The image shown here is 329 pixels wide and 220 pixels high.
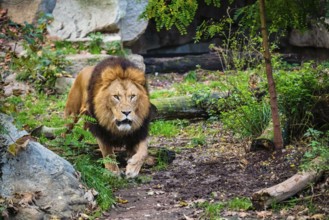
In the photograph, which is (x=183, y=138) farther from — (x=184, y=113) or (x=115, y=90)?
(x=115, y=90)

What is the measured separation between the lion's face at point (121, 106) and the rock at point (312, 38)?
6.90 m

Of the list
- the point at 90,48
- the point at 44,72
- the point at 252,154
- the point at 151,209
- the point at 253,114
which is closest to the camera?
the point at 151,209

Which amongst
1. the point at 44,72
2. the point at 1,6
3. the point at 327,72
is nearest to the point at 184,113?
the point at 327,72

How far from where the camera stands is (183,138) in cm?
954

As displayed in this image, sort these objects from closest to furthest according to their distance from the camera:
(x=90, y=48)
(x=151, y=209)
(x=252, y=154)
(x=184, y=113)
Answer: (x=151, y=209) → (x=252, y=154) → (x=184, y=113) → (x=90, y=48)

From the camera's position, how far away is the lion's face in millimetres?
7543

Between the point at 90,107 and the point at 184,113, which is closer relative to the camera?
the point at 90,107

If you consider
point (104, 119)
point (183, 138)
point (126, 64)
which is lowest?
point (183, 138)

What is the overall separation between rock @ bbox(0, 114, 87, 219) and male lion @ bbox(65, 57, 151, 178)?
1479mm

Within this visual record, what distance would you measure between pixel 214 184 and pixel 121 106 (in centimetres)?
146

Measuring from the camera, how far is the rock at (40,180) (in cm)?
571

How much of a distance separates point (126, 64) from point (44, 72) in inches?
221

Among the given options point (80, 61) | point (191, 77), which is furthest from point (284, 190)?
point (80, 61)

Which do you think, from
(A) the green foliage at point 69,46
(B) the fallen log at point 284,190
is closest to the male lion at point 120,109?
(B) the fallen log at point 284,190
